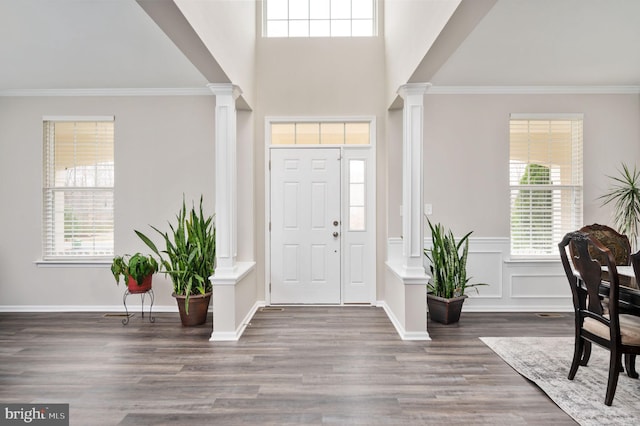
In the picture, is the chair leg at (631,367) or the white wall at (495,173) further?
the white wall at (495,173)

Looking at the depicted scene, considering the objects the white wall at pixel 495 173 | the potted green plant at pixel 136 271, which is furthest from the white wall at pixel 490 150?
the potted green plant at pixel 136 271

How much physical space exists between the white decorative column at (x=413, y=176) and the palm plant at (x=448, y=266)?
0.54 m

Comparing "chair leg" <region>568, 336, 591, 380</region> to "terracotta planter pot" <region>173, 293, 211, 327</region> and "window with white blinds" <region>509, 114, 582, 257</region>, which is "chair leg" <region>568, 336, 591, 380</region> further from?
"terracotta planter pot" <region>173, 293, 211, 327</region>

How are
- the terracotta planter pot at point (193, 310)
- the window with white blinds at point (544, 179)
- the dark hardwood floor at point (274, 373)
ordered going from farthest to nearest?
the window with white blinds at point (544, 179) < the terracotta planter pot at point (193, 310) < the dark hardwood floor at point (274, 373)

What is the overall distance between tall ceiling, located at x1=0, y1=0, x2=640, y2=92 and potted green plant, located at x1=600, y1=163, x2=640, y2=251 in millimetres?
1070

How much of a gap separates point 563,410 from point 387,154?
312 centimetres

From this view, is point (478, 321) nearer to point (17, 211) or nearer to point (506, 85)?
point (506, 85)

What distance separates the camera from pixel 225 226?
3.90m

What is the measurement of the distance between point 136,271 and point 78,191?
1.40 metres

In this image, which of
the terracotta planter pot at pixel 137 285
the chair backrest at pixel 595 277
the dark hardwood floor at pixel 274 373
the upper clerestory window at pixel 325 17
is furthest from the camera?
the upper clerestory window at pixel 325 17

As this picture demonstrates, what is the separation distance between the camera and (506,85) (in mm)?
4664

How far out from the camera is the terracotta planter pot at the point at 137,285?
427cm

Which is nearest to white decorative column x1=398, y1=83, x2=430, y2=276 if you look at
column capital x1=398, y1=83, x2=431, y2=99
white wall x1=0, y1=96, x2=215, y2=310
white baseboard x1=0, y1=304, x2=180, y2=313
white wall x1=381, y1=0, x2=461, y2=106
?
column capital x1=398, y1=83, x2=431, y2=99

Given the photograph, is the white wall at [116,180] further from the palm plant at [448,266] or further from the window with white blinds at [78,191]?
the palm plant at [448,266]
